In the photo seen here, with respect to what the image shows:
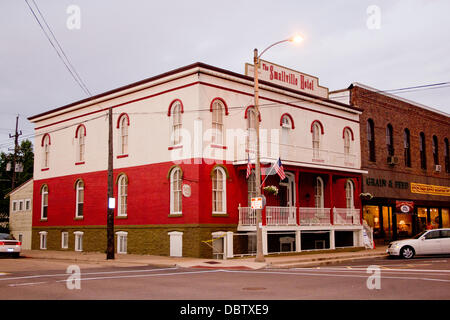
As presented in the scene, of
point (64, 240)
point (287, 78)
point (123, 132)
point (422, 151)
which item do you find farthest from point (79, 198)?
point (422, 151)

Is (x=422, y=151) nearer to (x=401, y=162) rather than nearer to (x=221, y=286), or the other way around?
(x=401, y=162)

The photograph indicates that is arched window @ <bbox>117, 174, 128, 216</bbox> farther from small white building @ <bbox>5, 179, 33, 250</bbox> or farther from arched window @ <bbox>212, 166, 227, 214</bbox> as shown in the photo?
small white building @ <bbox>5, 179, 33, 250</bbox>

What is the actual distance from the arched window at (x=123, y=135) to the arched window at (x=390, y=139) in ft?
60.7

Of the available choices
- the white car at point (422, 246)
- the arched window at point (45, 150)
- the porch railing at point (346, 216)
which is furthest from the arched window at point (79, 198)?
the white car at point (422, 246)

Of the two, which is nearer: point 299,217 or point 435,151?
point 299,217

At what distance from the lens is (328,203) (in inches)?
1210

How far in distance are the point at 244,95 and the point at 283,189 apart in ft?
19.1

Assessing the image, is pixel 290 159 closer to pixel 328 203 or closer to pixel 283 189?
pixel 283 189

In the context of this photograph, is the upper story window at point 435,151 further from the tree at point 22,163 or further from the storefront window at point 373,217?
the tree at point 22,163

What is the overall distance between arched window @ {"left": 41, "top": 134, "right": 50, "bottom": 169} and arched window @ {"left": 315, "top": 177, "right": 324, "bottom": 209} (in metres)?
17.8

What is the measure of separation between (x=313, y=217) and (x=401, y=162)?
12.9 meters

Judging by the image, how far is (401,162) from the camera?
37.1m
